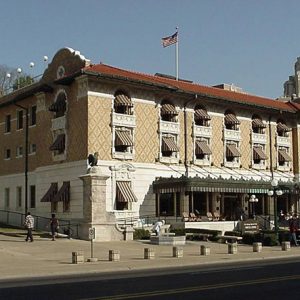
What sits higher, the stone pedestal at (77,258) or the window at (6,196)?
the window at (6,196)

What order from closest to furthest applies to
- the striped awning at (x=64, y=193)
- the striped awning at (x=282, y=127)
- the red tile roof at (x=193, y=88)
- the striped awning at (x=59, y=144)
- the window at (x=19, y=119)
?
the striped awning at (x=64, y=193), the red tile roof at (x=193, y=88), the striped awning at (x=59, y=144), the window at (x=19, y=119), the striped awning at (x=282, y=127)

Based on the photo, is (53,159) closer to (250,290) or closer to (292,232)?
(292,232)

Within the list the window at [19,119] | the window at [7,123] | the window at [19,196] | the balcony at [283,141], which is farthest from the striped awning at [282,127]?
the window at [7,123]

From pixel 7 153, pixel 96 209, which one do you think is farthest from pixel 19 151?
pixel 96 209

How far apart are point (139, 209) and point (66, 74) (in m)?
11.7

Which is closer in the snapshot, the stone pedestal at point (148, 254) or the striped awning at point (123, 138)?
Result: the stone pedestal at point (148, 254)

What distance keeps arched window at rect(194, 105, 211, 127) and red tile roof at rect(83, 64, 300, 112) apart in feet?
4.63

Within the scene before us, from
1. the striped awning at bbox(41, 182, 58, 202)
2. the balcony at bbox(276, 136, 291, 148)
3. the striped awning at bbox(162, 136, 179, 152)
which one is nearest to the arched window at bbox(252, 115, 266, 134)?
the balcony at bbox(276, 136, 291, 148)

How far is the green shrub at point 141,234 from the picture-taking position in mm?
40312

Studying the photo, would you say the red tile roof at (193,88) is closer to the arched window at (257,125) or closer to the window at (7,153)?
the arched window at (257,125)

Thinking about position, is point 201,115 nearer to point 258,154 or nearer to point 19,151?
point 258,154

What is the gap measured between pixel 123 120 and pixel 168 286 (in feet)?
96.6

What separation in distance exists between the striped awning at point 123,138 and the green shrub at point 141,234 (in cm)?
A: 691

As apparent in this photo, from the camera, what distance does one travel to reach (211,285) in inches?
649
